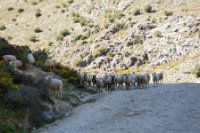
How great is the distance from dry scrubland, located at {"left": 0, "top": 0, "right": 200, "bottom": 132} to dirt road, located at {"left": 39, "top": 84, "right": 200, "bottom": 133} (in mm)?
7586

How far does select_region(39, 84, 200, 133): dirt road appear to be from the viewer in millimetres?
16344

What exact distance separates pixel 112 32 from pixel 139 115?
30.5m

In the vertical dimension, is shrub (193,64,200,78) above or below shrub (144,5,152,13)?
below

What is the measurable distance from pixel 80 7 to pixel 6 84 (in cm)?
3763

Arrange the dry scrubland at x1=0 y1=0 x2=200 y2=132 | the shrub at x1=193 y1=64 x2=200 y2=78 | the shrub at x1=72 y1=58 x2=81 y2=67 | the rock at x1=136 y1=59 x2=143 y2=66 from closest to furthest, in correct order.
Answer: the shrub at x1=193 y1=64 x2=200 y2=78
the dry scrubland at x1=0 y1=0 x2=200 y2=132
the rock at x1=136 y1=59 x2=143 y2=66
the shrub at x1=72 y1=58 x2=81 y2=67

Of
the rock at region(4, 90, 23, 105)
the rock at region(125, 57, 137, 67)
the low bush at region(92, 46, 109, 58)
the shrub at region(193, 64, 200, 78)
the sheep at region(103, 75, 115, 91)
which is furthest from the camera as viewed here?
the low bush at region(92, 46, 109, 58)

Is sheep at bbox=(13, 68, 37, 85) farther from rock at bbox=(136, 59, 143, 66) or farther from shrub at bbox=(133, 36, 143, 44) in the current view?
shrub at bbox=(133, 36, 143, 44)

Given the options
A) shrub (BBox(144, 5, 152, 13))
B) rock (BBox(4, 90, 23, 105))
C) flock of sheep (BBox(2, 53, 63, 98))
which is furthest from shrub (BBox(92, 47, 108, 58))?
rock (BBox(4, 90, 23, 105))

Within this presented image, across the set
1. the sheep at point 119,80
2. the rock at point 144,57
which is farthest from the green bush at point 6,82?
the rock at point 144,57

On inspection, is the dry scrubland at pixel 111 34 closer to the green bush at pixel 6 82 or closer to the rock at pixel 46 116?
the green bush at pixel 6 82

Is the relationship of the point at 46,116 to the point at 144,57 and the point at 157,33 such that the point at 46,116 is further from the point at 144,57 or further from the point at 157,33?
the point at 157,33

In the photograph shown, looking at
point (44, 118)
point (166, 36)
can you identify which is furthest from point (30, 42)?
point (44, 118)

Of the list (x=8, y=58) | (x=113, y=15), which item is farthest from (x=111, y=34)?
(x=8, y=58)

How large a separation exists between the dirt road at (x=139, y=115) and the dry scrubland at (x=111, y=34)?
7.59 meters
